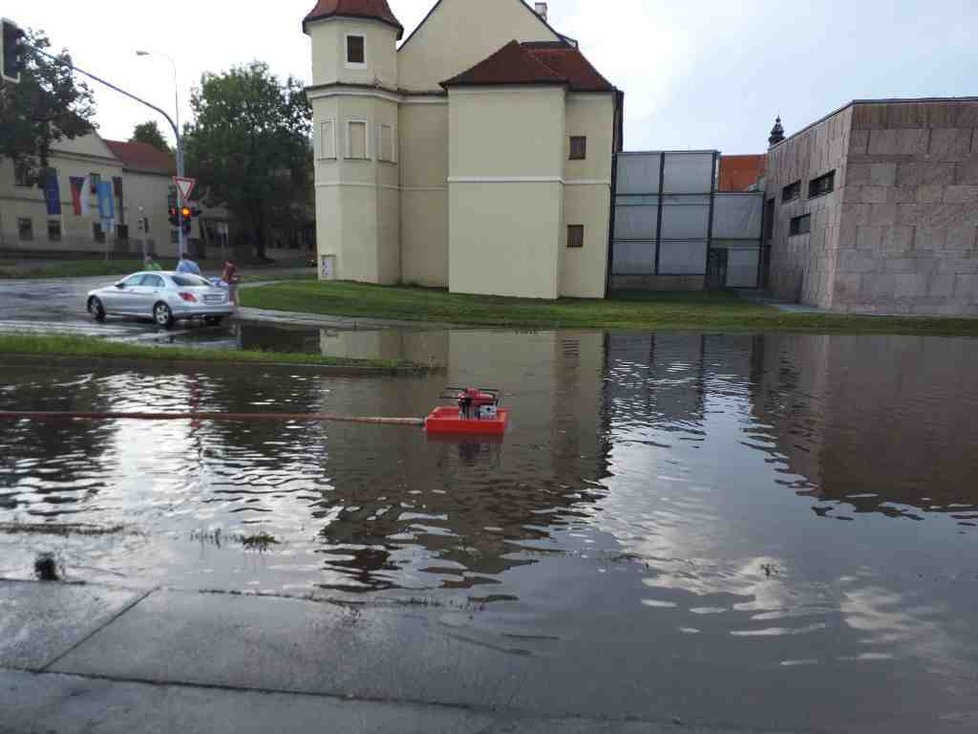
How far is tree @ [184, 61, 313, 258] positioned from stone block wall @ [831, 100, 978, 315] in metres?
46.3

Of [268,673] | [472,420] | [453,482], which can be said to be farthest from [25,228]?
[268,673]

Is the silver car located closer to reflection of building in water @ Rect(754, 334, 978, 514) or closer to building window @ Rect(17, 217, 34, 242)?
reflection of building in water @ Rect(754, 334, 978, 514)

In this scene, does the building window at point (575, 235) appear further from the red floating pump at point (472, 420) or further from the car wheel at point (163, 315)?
the red floating pump at point (472, 420)

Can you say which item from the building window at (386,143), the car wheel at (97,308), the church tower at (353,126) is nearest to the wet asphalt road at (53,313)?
the car wheel at (97,308)

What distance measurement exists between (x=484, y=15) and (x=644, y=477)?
1328 inches

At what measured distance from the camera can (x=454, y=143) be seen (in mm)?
32281

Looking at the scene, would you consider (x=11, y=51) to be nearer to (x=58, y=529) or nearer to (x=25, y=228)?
(x=58, y=529)

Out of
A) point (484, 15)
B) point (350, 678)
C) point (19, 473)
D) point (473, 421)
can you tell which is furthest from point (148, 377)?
point (484, 15)

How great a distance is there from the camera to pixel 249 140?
59.3 metres

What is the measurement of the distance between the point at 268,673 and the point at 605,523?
3145mm

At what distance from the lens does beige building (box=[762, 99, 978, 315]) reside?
85.9 feet

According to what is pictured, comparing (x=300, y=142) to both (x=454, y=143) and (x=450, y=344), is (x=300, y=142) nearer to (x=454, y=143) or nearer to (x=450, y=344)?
(x=454, y=143)

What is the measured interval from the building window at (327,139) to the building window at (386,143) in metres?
2.10

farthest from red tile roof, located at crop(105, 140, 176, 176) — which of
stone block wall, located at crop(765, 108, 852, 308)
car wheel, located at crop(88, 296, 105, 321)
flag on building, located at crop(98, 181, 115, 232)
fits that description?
stone block wall, located at crop(765, 108, 852, 308)
